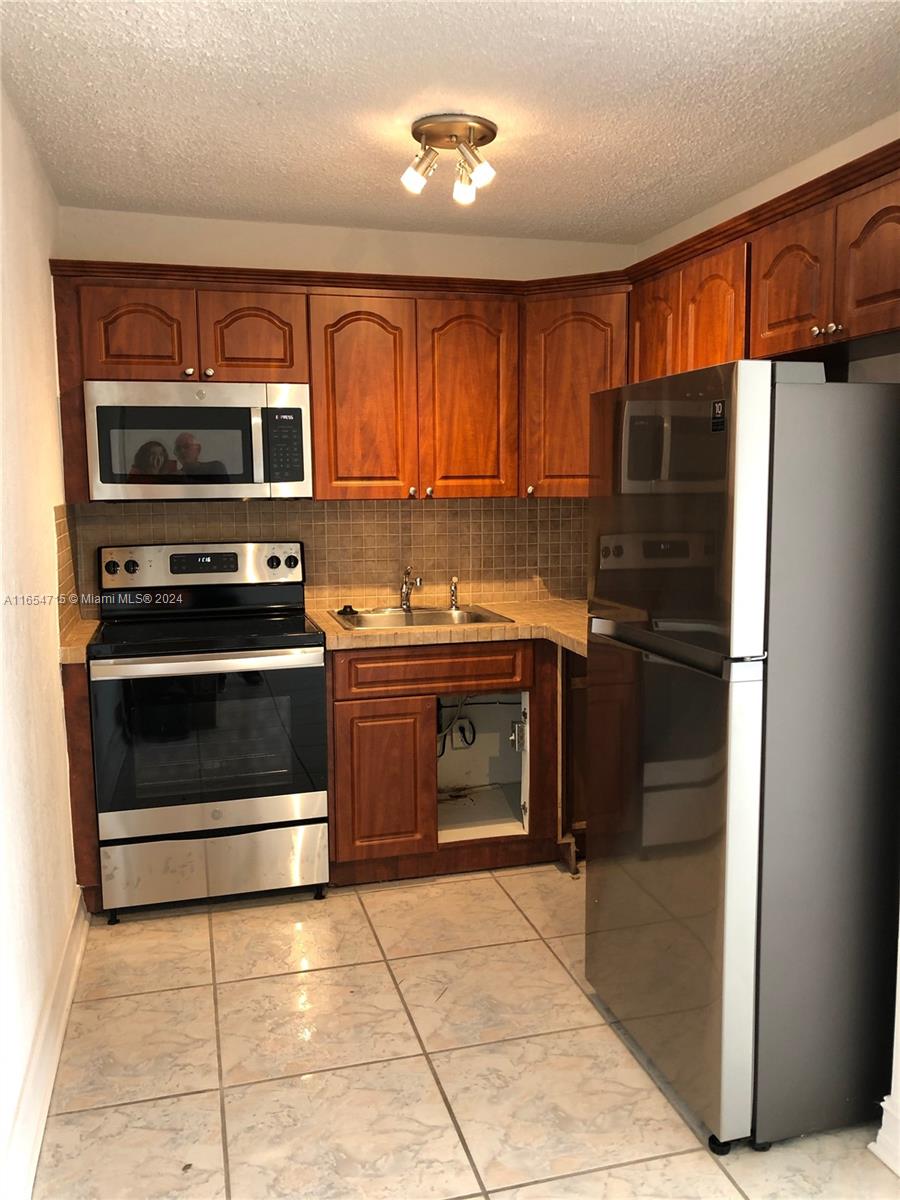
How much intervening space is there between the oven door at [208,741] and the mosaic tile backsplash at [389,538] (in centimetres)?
65

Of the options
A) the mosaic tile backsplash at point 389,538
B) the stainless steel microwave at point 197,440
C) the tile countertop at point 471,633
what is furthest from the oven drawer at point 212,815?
the stainless steel microwave at point 197,440

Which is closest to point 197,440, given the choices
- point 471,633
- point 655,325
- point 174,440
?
point 174,440

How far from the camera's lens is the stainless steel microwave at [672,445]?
189 centimetres

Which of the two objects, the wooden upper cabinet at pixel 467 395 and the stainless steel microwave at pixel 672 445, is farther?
the wooden upper cabinet at pixel 467 395

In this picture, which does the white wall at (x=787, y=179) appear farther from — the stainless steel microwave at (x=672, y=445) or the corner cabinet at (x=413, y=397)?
the stainless steel microwave at (x=672, y=445)

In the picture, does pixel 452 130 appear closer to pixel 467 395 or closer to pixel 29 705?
pixel 467 395

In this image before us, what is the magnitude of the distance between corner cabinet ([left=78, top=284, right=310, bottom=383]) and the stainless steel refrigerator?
5.30 feet

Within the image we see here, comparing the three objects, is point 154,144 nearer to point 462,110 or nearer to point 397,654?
point 462,110

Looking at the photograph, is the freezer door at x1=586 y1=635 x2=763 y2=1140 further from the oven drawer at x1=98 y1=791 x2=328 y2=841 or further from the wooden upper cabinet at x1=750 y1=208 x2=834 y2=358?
the oven drawer at x1=98 y1=791 x2=328 y2=841

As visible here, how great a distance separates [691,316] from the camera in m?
3.08

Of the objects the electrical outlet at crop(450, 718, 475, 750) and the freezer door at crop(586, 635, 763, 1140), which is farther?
the electrical outlet at crop(450, 718, 475, 750)

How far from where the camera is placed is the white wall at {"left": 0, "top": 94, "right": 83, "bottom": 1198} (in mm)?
2008

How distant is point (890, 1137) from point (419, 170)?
2.55 m

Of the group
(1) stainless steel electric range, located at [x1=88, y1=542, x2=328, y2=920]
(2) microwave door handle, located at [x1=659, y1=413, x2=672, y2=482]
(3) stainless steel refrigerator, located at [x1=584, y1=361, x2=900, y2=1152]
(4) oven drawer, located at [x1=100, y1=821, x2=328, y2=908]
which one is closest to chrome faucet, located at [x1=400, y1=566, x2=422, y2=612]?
(1) stainless steel electric range, located at [x1=88, y1=542, x2=328, y2=920]
